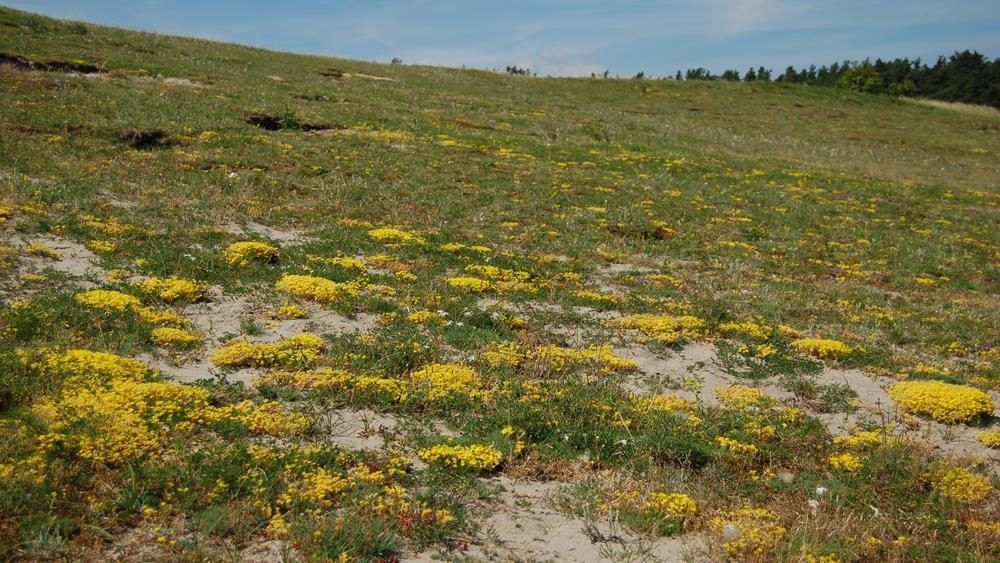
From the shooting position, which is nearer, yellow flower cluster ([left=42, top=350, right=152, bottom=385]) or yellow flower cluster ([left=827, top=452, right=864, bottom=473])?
yellow flower cluster ([left=42, top=350, right=152, bottom=385])

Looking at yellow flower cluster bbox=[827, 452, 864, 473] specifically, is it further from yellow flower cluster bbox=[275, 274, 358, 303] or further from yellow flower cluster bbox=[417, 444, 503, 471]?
yellow flower cluster bbox=[275, 274, 358, 303]

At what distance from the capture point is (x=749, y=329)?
12742 mm

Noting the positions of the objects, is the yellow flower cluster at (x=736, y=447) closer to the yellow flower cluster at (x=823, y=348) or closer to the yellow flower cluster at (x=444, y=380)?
the yellow flower cluster at (x=444, y=380)

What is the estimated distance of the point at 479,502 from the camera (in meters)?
6.87

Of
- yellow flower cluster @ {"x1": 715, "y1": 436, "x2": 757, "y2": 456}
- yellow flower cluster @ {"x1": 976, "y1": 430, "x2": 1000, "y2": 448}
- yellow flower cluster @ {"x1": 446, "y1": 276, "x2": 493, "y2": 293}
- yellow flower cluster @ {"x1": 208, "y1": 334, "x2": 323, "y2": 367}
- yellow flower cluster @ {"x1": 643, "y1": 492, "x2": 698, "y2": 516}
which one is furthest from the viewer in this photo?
yellow flower cluster @ {"x1": 446, "y1": 276, "x2": 493, "y2": 293}

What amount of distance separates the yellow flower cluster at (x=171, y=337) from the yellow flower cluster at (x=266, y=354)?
506mm

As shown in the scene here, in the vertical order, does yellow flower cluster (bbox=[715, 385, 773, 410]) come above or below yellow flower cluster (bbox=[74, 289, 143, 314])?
below

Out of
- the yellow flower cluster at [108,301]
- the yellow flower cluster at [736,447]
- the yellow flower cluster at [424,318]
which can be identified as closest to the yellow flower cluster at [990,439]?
the yellow flower cluster at [736,447]

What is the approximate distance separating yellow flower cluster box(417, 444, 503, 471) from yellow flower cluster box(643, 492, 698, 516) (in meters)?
1.73

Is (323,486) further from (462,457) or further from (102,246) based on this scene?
(102,246)

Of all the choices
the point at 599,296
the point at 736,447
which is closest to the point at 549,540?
the point at 736,447

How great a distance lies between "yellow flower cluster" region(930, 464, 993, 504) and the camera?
7493 mm

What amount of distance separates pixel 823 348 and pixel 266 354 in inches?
380

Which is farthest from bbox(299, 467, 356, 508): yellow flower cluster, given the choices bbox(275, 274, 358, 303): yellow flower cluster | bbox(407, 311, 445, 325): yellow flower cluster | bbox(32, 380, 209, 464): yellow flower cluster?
bbox(275, 274, 358, 303): yellow flower cluster
